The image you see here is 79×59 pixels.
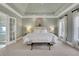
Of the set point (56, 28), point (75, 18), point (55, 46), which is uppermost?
point (75, 18)

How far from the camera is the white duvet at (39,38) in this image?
190 inches

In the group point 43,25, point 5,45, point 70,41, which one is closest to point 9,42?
point 5,45

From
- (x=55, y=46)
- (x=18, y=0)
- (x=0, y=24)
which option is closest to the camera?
(x=18, y=0)

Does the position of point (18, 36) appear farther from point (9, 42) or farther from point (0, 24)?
point (0, 24)

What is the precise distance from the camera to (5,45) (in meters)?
4.91

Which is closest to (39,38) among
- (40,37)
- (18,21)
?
(40,37)

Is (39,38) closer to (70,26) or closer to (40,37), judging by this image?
(40,37)

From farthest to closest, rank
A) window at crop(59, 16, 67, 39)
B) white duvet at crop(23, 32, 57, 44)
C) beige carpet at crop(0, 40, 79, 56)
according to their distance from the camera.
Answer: window at crop(59, 16, 67, 39)
white duvet at crop(23, 32, 57, 44)
beige carpet at crop(0, 40, 79, 56)

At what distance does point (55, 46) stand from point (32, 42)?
3.20ft

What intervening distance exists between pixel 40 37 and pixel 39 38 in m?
0.06

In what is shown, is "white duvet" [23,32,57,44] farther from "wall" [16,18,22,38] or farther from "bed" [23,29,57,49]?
"wall" [16,18,22,38]

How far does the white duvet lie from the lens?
15.8 feet

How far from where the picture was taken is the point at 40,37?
4836mm

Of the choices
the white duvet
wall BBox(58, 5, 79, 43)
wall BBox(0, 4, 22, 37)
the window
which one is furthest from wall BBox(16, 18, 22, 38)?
wall BBox(58, 5, 79, 43)
